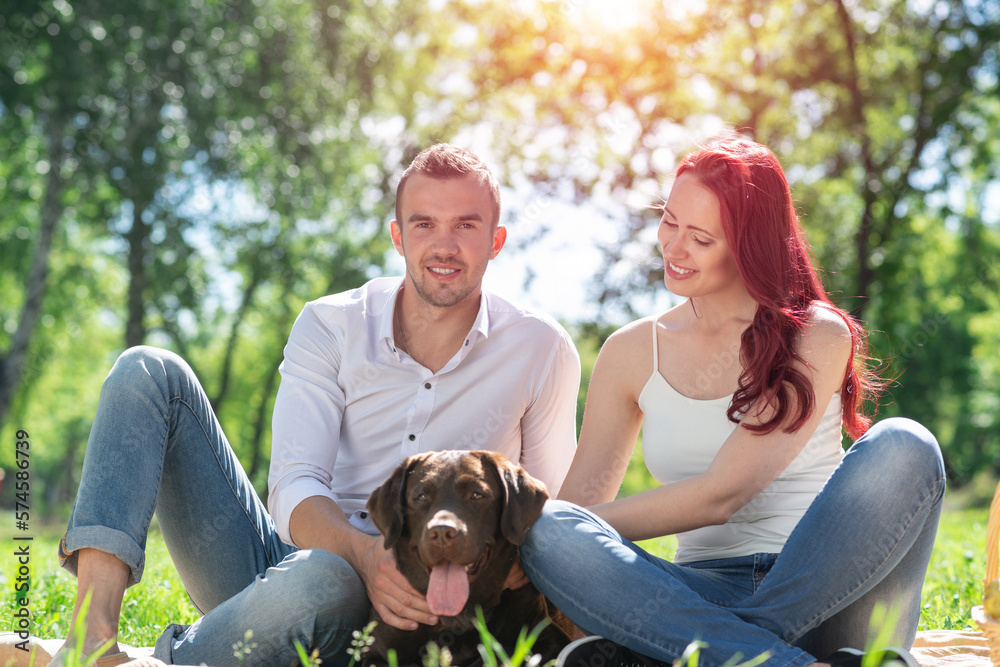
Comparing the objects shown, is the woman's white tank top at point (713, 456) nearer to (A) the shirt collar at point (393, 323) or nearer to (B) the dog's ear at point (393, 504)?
(A) the shirt collar at point (393, 323)

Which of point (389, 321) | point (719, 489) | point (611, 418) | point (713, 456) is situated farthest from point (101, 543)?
point (713, 456)

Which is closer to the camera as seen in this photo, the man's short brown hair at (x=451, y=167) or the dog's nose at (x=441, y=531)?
the dog's nose at (x=441, y=531)

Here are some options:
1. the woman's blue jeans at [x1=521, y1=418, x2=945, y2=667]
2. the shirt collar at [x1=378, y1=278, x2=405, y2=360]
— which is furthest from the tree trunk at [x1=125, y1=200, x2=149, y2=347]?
the woman's blue jeans at [x1=521, y1=418, x2=945, y2=667]

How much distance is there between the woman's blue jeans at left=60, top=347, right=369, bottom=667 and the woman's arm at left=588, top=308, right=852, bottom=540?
1.10m

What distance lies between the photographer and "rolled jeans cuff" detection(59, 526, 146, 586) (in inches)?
119

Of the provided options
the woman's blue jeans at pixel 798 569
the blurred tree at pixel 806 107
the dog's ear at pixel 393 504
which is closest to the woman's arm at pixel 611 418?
the woman's blue jeans at pixel 798 569

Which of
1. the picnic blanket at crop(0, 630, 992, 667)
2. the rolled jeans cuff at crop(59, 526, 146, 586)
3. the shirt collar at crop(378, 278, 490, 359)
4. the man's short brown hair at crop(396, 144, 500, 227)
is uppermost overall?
Result: the man's short brown hair at crop(396, 144, 500, 227)

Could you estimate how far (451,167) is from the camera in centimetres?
400

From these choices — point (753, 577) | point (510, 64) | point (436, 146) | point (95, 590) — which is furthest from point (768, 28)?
point (95, 590)

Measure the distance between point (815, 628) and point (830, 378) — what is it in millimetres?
973

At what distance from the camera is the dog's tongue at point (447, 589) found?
2914 mm

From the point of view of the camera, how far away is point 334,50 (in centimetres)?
2206

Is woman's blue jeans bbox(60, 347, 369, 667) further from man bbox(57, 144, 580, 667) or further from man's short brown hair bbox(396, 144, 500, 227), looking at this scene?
man's short brown hair bbox(396, 144, 500, 227)

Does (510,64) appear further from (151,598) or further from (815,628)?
(815,628)
